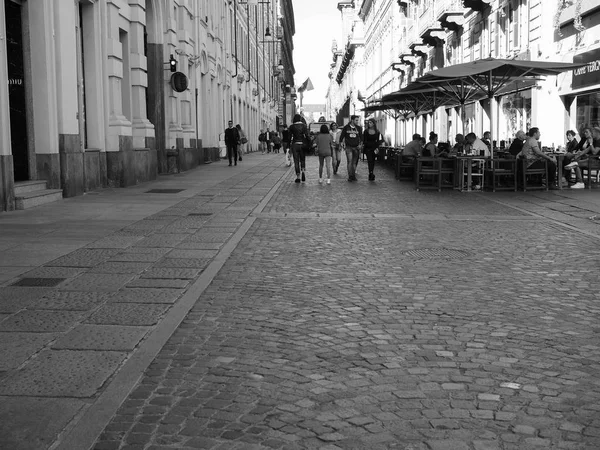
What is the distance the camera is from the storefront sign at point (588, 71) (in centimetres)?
2028

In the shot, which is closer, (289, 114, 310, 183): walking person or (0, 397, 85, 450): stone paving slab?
(0, 397, 85, 450): stone paving slab

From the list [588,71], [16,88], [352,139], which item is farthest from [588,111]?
[16,88]

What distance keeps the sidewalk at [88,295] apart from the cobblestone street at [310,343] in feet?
0.08

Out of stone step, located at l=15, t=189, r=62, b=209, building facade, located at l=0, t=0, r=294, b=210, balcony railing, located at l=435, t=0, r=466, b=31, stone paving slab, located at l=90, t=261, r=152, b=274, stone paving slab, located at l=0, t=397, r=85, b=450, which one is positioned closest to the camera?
stone paving slab, located at l=0, t=397, r=85, b=450

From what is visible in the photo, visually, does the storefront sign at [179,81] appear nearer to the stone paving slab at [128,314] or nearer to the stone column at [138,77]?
the stone column at [138,77]

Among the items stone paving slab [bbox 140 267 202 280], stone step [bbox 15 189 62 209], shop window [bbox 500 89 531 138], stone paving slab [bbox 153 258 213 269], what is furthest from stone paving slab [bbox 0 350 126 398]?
shop window [bbox 500 89 531 138]

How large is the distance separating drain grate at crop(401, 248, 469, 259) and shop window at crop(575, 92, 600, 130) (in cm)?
1393

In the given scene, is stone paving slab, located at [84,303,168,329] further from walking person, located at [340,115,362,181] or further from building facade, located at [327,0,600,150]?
building facade, located at [327,0,600,150]

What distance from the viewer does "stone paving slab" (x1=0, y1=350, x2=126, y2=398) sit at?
4.14m

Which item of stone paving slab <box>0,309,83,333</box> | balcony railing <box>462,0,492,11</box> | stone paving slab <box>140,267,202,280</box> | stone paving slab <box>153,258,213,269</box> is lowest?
stone paving slab <box>0,309,83,333</box>

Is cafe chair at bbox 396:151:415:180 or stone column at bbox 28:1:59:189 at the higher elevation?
stone column at bbox 28:1:59:189

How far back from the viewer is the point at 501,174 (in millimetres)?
17781

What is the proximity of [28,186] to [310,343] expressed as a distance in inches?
391

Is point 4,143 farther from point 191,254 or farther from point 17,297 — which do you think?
point 17,297
